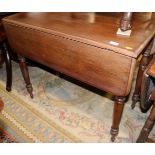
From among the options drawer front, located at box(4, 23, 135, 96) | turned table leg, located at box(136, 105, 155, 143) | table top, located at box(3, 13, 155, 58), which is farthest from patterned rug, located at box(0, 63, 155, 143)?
table top, located at box(3, 13, 155, 58)

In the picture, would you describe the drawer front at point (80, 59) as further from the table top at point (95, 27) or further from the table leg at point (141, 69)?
the table leg at point (141, 69)

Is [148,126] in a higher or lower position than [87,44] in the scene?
lower

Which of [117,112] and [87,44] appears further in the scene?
[117,112]

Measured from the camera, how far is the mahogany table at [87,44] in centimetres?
106

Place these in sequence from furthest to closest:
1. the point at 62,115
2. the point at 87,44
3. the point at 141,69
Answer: the point at 62,115
the point at 141,69
the point at 87,44

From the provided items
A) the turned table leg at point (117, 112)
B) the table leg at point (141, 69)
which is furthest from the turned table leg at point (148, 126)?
the table leg at point (141, 69)

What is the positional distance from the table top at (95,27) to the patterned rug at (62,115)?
2.81 ft

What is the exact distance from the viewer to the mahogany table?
1062 millimetres

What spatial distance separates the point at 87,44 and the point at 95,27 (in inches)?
7.9

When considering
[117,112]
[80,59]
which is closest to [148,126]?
[117,112]

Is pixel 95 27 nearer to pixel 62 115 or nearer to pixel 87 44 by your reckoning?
pixel 87 44

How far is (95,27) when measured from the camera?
4.13ft

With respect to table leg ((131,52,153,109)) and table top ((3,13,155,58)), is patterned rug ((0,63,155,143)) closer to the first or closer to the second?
table leg ((131,52,153,109))

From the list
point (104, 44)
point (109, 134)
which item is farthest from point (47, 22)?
point (109, 134)
